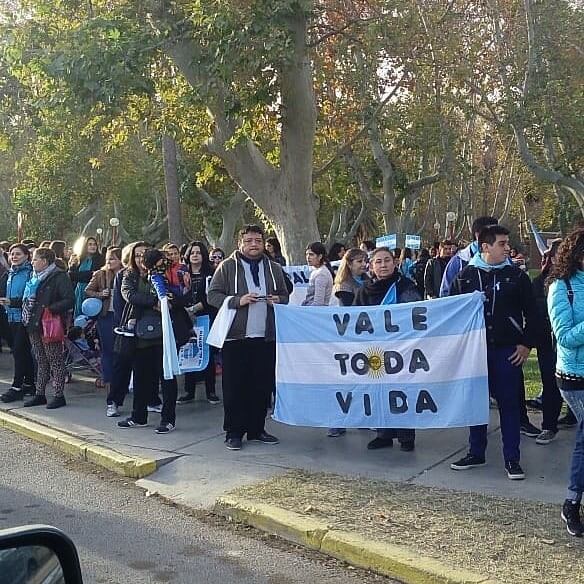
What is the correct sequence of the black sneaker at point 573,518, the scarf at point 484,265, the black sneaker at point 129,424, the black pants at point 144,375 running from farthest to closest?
the black sneaker at point 129,424 → the black pants at point 144,375 → the scarf at point 484,265 → the black sneaker at point 573,518

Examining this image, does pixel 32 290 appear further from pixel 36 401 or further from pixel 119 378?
pixel 119 378

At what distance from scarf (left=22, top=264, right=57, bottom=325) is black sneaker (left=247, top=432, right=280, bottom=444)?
11.0 feet

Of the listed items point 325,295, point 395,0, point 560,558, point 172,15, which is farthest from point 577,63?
point 560,558

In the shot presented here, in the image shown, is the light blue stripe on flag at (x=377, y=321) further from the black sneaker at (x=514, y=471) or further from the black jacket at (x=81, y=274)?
the black jacket at (x=81, y=274)

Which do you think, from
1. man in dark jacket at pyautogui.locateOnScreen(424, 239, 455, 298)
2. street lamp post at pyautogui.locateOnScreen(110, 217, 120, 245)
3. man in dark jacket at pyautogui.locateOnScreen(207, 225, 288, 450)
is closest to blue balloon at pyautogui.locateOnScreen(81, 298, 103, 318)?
man in dark jacket at pyautogui.locateOnScreen(207, 225, 288, 450)

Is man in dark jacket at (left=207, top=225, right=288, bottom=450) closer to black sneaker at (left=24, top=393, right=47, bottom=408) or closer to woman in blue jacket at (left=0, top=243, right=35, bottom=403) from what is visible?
black sneaker at (left=24, top=393, right=47, bottom=408)

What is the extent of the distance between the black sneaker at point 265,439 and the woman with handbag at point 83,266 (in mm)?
5039

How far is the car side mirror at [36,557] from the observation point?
190 centimetres

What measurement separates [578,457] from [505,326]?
1556 mm

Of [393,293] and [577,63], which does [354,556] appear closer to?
[393,293]

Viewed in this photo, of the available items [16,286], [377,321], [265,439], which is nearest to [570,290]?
[377,321]

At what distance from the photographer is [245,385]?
8.24 meters

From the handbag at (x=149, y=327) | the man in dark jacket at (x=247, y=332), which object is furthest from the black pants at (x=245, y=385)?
the handbag at (x=149, y=327)

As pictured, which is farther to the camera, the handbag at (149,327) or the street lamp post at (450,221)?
the street lamp post at (450,221)
